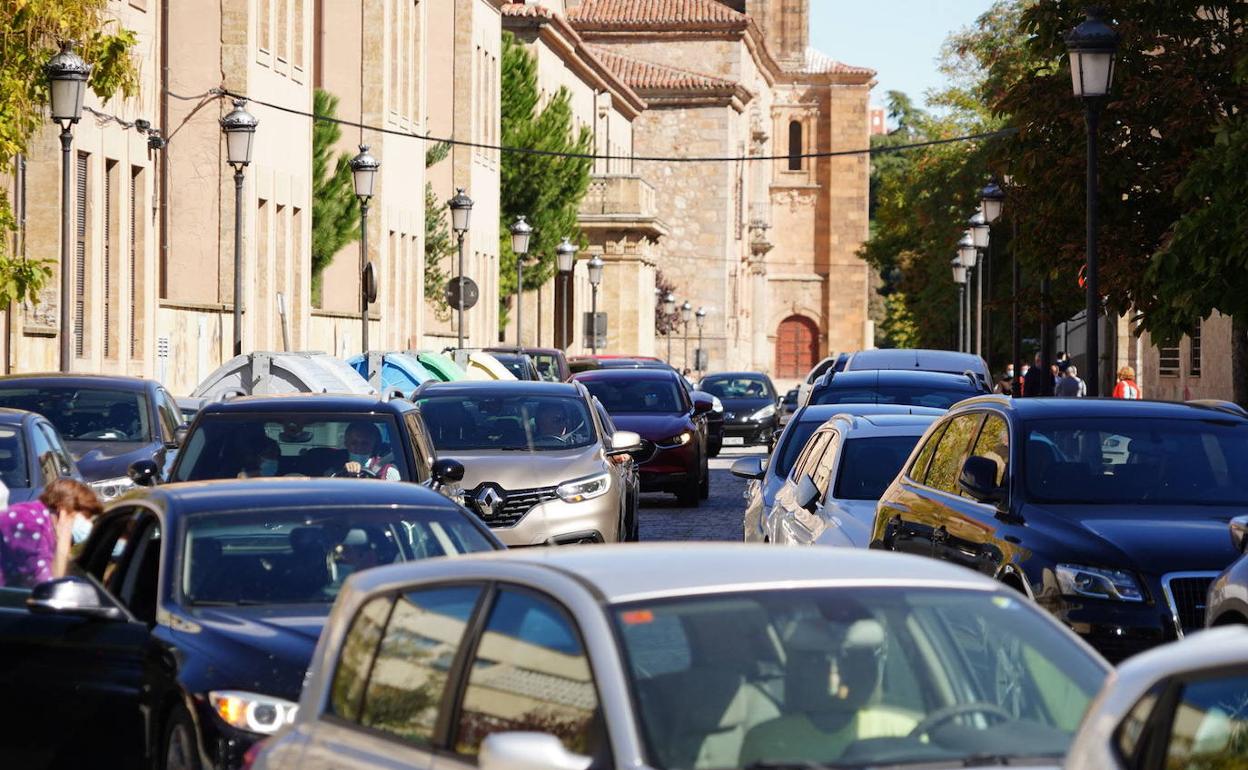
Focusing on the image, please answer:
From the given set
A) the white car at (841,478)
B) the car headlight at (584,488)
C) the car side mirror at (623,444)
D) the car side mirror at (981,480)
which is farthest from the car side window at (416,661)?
the car side mirror at (623,444)

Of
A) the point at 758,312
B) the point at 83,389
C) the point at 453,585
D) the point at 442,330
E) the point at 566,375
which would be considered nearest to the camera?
the point at 453,585

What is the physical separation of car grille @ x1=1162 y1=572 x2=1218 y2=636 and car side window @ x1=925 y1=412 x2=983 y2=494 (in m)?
2.08

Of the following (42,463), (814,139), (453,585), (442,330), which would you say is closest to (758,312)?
(814,139)

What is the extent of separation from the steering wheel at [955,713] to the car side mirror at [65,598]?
12.9 feet

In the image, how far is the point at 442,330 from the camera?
195 feet

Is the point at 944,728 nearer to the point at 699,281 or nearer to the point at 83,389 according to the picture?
the point at 83,389

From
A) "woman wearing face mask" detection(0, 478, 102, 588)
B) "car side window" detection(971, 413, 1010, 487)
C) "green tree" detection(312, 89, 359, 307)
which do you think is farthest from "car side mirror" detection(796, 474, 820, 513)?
"green tree" detection(312, 89, 359, 307)

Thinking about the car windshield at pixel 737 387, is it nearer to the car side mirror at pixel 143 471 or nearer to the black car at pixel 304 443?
the black car at pixel 304 443

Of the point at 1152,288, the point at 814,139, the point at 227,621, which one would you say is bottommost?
the point at 227,621

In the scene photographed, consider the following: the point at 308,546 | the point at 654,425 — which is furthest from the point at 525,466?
the point at 654,425

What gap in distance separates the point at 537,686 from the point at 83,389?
50.4 feet

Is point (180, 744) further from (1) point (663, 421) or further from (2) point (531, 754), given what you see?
(1) point (663, 421)

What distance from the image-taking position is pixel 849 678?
4.91 metres

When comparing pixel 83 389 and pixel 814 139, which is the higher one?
pixel 814 139
